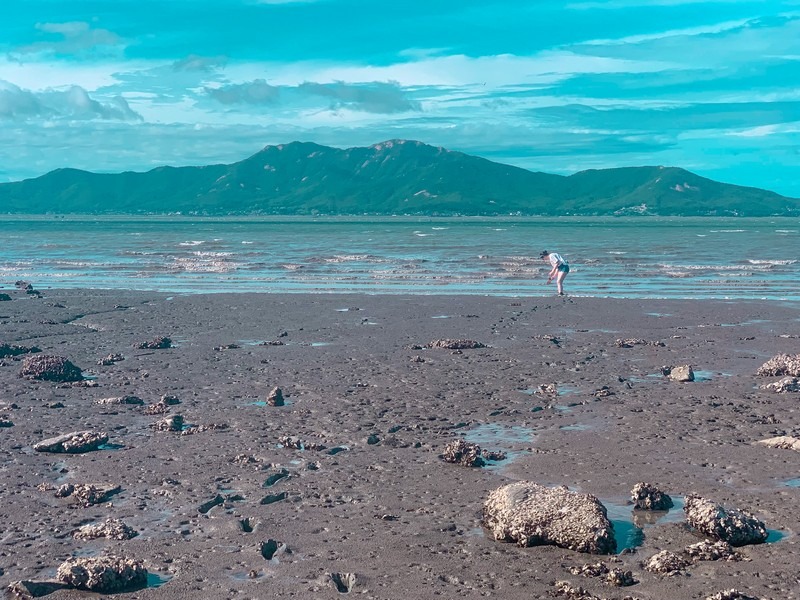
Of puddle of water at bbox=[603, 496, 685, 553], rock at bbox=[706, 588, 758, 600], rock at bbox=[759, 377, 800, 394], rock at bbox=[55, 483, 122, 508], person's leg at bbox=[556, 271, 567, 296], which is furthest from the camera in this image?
person's leg at bbox=[556, 271, 567, 296]

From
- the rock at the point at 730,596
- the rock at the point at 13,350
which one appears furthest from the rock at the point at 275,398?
the rock at the point at 730,596

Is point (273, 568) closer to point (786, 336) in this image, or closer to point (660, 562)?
point (660, 562)

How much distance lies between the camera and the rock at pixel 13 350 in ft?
54.7

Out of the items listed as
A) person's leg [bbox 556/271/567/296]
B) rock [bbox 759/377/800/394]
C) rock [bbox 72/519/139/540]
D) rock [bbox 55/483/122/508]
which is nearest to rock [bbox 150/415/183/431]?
rock [bbox 55/483/122/508]

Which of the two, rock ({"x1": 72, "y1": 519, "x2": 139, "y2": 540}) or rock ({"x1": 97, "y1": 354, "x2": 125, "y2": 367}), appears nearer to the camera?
rock ({"x1": 72, "y1": 519, "x2": 139, "y2": 540})

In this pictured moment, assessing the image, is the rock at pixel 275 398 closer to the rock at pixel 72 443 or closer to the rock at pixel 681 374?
the rock at pixel 72 443

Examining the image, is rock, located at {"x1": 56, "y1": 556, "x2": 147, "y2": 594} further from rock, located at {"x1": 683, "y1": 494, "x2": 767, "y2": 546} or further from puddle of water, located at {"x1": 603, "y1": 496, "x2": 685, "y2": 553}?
rock, located at {"x1": 683, "y1": 494, "x2": 767, "y2": 546}

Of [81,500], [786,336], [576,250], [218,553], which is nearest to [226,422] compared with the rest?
[81,500]

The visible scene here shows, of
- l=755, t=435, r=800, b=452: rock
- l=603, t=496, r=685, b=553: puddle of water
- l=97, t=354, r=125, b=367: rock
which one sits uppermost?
l=755, t=435, r=800, b=452: rock

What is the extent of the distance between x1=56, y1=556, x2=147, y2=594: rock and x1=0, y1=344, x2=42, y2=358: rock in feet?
36.0

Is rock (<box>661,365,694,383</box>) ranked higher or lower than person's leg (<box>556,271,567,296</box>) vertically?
lower

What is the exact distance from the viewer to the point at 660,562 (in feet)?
22.4

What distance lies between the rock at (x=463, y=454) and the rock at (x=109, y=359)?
8209 mm

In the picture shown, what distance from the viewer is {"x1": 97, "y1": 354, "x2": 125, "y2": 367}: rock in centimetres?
1595
